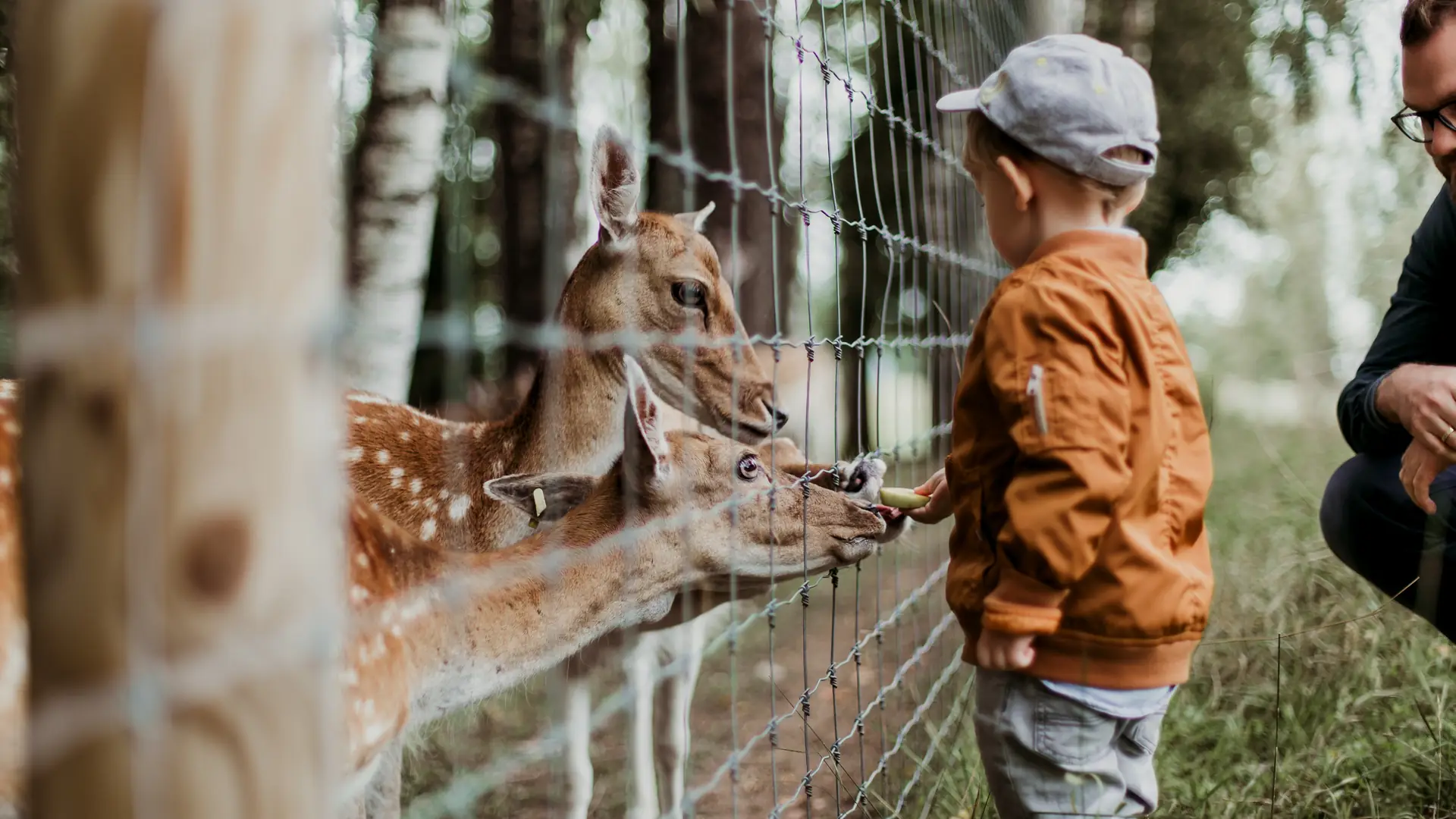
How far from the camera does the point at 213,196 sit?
898 millimetres

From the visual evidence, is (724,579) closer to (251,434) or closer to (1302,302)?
(251,434)

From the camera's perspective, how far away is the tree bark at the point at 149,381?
88 centimetres

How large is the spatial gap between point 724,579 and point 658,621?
0.64 ft

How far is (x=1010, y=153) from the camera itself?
2.17 meters

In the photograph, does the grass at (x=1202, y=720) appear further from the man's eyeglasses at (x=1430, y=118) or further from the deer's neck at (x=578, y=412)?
the man's eyeglasses at (x=1430, y=118)

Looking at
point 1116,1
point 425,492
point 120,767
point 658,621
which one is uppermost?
point 1116,1

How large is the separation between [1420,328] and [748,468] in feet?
5.80

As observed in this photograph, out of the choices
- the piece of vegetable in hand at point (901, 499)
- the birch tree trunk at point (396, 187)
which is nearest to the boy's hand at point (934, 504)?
the piece of vegetable in hand at point (901, 499)

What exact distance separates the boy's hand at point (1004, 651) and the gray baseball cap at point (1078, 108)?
0.74 metres

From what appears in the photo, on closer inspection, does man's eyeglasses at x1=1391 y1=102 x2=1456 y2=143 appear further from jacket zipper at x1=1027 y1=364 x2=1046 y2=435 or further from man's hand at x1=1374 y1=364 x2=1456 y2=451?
jacket zipper at x1=1027 y1=364 x2=1046 y2=435

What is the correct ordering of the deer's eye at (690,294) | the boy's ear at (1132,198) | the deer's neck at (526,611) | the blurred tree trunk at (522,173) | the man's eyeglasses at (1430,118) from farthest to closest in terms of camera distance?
1. the blurred tree trunk at (522,173)
2. the deer's eye at (690,294)
3. the man's eyeglasses at (1430,118)
4. the deer's neck at (526,611)
5. the boy's ear at (1132,198)

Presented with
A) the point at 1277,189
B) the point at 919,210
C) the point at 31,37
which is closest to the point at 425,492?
the point at 31,37

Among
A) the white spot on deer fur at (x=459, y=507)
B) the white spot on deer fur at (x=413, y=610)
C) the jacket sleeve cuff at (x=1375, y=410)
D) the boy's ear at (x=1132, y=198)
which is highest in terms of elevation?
the boy's ear at (x=1132, y=198)

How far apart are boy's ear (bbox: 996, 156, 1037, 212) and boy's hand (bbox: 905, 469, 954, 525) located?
0.56m
